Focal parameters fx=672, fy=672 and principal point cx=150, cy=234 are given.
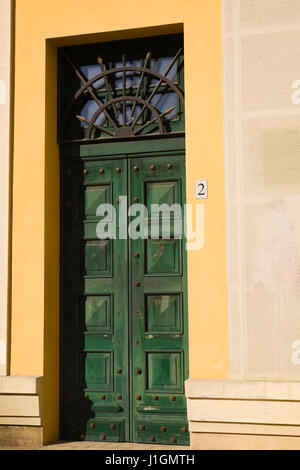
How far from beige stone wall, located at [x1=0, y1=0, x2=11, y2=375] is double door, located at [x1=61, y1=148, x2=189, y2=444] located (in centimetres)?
57

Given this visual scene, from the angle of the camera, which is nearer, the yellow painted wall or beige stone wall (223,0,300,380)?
beige stone wall (223,0,300,380)

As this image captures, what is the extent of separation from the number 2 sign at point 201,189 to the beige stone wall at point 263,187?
0.69 ft

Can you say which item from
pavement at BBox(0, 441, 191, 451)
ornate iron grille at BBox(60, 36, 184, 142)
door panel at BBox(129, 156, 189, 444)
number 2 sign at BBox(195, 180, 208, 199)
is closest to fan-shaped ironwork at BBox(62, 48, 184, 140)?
ornate iron grille at BBox(60, 36, 184, 142)

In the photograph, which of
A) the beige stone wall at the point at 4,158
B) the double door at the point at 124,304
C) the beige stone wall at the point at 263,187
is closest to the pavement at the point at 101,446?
the double door at the point at 124,304

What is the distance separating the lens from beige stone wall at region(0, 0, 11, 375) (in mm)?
6352

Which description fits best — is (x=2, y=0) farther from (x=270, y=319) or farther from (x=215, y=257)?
(x=270, y=319)

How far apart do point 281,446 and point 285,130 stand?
8.67 ft

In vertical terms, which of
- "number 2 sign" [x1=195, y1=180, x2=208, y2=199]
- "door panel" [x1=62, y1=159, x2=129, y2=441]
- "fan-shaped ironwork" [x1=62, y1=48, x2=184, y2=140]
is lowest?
"door panel" [x1=62, y1=159, x2=129, y2=441]

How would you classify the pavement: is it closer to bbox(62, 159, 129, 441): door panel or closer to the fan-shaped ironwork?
bbox(62, 159, 129, 441): door panel

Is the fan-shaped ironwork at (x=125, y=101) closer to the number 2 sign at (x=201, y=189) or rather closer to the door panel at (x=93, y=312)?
the door panel at (x=93, y=312)

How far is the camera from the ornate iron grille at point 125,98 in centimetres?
644

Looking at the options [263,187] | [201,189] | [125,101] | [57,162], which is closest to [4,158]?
[57,162]
